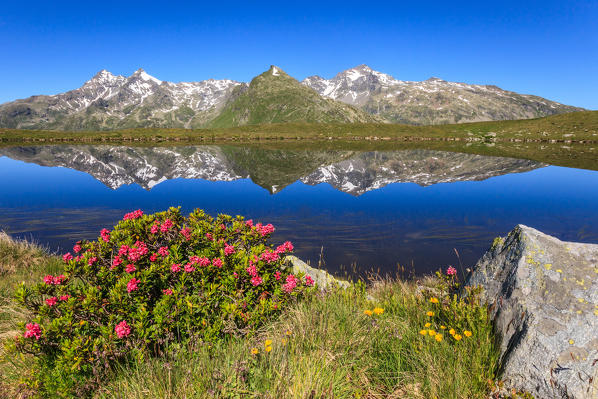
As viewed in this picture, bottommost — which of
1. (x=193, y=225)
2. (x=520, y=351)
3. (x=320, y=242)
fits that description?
(x=320, y=242)

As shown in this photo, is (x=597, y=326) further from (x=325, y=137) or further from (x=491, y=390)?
(x=325, y=137)

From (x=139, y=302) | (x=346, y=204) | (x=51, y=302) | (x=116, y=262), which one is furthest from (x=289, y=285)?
(x=346, y=204)

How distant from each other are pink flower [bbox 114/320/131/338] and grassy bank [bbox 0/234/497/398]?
0.57 m

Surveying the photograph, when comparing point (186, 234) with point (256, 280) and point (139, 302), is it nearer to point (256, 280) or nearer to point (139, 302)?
point (139, 302)

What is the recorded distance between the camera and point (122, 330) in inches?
190

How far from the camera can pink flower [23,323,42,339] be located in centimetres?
474

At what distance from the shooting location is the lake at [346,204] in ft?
54.6

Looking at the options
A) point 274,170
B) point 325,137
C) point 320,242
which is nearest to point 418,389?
point 320,242

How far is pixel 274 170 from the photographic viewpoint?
45062 mm

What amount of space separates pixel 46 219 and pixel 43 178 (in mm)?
24879

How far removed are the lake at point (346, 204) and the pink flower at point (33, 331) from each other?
7.49 metres

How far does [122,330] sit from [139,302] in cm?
73

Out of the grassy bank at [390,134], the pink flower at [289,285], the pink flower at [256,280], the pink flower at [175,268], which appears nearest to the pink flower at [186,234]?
the pink flower at [175,268]

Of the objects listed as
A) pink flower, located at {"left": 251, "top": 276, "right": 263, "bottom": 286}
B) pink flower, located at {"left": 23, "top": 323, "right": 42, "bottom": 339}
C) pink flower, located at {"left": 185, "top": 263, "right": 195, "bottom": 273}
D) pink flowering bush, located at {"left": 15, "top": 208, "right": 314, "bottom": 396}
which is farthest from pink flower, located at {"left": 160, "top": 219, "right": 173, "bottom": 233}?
pink flower, located at {"left": 23, "top": 323, "right": 42, "bottom": 339}
